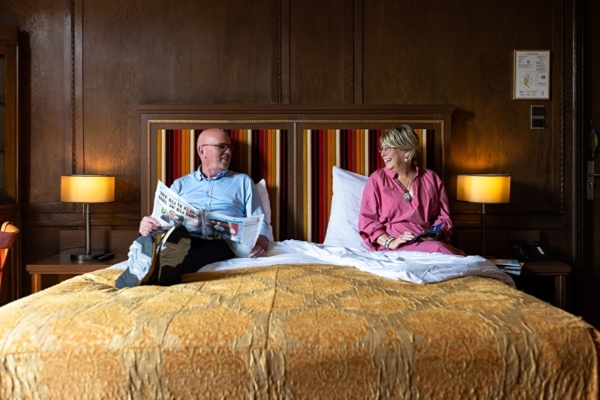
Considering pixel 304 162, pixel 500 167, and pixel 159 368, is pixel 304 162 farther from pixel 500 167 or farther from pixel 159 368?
pixel 159 368

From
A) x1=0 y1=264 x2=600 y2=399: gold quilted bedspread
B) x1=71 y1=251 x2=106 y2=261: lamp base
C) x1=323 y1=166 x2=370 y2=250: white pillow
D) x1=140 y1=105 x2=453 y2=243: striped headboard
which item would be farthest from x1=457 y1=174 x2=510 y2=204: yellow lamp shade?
x1=71 y1=251 x2=106 y2=261: lamp base

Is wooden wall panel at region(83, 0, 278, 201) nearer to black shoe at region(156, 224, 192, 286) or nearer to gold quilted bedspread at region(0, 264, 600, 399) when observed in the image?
black shoe at region(156, 224, 192, 286)

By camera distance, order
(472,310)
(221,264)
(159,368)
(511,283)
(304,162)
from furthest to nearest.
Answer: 1. (304,162)
2. (221,264)
3. (511,283)
4. (472,310)
5. (159,368)

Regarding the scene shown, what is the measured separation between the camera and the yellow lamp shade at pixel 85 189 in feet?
10.7

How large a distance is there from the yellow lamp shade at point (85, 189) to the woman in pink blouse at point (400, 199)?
61.3 inches

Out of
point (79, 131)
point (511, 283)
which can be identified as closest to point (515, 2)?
point (511, 283)

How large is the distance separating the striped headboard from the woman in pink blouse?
1.18 ft

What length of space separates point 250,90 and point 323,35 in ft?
2.00

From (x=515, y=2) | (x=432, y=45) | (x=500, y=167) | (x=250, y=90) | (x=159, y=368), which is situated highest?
(x=515, y=2)

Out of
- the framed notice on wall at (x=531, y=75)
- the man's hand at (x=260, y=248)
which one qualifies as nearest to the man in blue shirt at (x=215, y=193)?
the man's hand at (x=260, y=248)

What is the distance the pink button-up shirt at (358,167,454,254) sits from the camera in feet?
9.84

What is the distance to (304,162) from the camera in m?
3.50

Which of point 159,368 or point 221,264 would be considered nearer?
point 159,368

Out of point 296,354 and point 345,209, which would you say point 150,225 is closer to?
point 345,209
